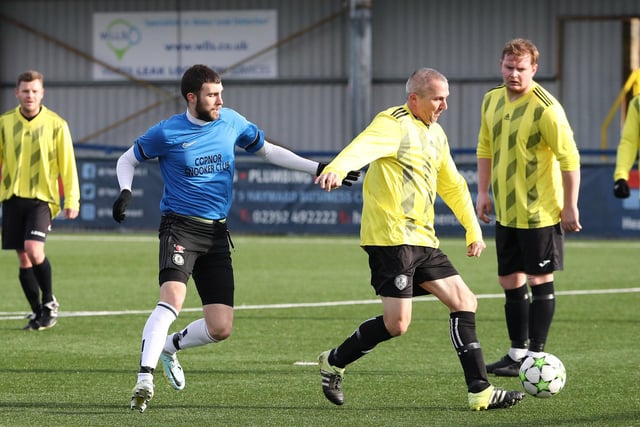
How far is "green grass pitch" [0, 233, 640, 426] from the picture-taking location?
7215 mm

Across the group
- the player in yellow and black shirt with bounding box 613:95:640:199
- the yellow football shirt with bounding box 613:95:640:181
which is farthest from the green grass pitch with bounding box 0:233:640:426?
the yellow football shirt with bounding box 613:95:640:181

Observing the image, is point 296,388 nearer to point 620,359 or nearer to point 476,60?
point 620,359

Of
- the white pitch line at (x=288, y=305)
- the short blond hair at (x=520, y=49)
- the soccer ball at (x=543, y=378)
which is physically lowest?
the white pitch line at (x=288, y=305)

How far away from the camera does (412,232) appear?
24.2 feet

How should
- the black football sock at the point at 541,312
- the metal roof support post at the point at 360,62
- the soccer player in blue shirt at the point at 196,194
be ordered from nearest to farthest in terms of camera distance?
the soccer player in blue shirt at the point at 196,194 → the black football sock at the point at 541,312 → the metal roof support post at the point at 360,62

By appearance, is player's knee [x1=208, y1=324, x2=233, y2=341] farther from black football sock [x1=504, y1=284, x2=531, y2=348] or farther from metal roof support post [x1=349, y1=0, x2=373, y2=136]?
metal roof support post [x1=349, y1=0, x2=373, y2=136]

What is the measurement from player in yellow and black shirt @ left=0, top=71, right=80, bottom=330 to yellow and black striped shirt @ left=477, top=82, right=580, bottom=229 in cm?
422

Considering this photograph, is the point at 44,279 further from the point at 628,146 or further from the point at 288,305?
the point at 628,146

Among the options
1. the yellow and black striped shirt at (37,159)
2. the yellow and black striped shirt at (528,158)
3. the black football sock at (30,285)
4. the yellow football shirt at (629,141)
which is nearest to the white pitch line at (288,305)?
the black football sock at (30,285)

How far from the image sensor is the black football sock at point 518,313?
8875 mm

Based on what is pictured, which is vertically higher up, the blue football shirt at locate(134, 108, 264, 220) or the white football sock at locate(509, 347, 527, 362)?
the blue football shirt at locate(134, 108, 264, 220)

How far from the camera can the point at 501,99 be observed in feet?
28.3

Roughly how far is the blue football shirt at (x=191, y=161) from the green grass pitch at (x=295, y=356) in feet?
3.74

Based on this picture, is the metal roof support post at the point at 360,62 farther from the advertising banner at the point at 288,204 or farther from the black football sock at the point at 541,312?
the black football sock at the point at 541,312
